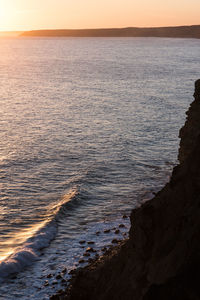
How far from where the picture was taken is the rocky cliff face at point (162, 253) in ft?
33.6

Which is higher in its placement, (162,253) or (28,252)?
(162,253)

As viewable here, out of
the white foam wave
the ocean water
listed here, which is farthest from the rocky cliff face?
the white foam wave

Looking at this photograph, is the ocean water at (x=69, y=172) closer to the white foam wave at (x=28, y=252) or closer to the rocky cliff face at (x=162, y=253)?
the white foam wave at (x=28, y=252)

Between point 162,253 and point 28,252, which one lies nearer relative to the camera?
point 162,253

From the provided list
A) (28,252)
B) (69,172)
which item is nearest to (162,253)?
(28,252)

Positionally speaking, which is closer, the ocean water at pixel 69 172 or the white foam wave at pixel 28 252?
the white foam wave at pixel 28 252

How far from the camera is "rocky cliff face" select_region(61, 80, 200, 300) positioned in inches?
403

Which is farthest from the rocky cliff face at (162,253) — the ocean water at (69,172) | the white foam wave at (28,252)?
the white foam wave at (28,252)

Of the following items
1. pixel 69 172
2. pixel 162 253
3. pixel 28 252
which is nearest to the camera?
pixel 162 253

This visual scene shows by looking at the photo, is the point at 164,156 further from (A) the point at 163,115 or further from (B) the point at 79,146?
(A) the point at 163,115

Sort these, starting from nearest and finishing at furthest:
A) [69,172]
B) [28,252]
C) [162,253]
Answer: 1. [162,253]
2. [28,252]
3. [69,172]

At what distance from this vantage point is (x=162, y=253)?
11164 mm

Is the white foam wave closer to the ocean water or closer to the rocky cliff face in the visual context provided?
the ocean water

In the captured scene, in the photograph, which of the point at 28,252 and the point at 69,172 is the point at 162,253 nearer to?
the point at 28,252
